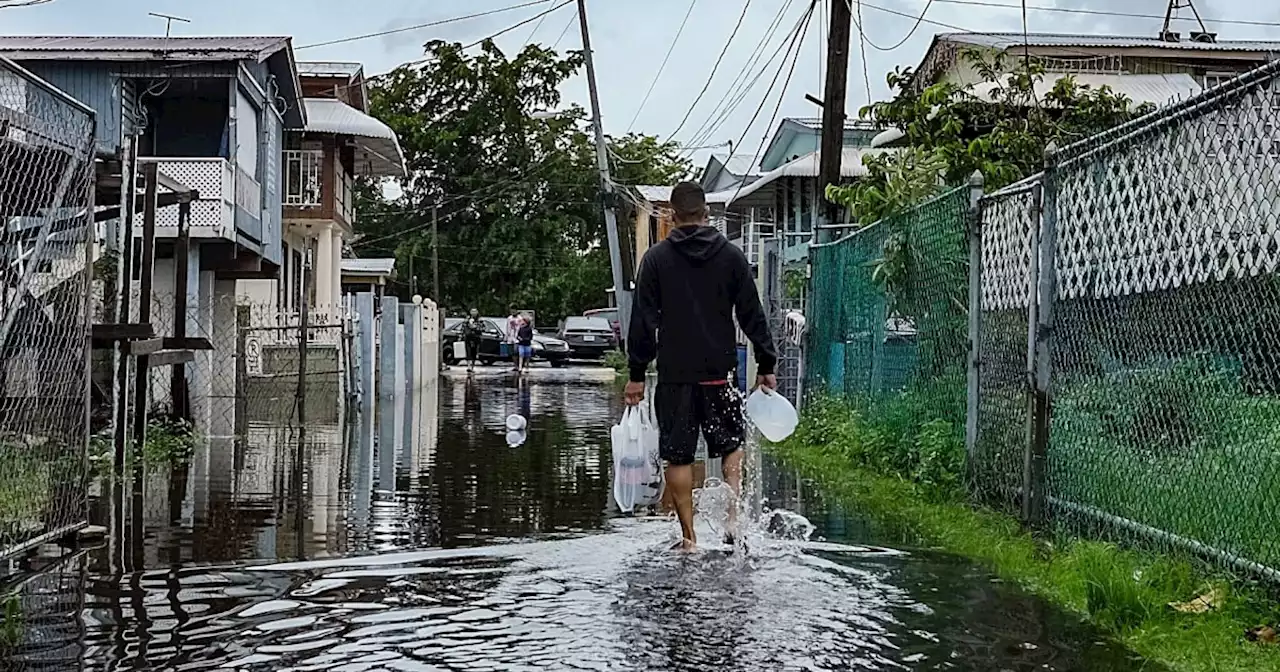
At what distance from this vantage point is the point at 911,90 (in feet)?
59.8

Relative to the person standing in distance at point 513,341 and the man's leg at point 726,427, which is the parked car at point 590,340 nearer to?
the person standing in distance at point 513,341

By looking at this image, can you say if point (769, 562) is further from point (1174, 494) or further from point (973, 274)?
point (973, 274)

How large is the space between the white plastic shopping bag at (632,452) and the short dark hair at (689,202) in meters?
1.13

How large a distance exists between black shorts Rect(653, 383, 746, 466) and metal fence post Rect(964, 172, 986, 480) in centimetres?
215

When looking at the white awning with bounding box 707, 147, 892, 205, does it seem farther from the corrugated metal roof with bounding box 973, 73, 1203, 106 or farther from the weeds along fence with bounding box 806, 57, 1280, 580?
the weeds along fence with bounding box 806, 57, 1280, 580

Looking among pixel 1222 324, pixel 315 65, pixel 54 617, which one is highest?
pixel 315 65

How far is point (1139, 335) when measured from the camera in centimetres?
687

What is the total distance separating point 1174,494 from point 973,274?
3279mm

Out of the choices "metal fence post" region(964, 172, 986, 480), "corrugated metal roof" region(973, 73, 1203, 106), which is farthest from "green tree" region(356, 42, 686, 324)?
"metal fence post" region(964, 172, 986, 480)

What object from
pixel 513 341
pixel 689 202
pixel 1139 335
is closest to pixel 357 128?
pixel 513 341

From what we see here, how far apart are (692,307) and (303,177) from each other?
89.3ft

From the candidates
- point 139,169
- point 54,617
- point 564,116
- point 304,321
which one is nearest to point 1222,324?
point 54,617

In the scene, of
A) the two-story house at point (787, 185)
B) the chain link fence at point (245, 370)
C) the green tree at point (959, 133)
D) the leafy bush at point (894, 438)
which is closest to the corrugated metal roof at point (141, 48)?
the chain link fence at point (245, 370)

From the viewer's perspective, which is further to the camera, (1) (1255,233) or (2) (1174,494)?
(2) (1174,494)
